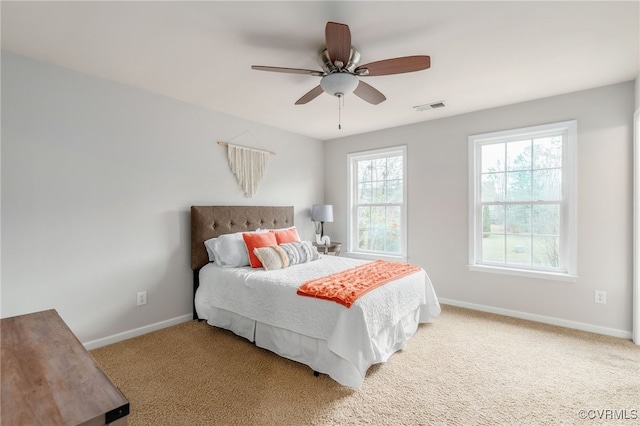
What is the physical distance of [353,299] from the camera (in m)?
2.13

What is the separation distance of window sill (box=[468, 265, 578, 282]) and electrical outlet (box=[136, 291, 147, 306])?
12.1ft

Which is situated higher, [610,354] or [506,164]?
[506,164]

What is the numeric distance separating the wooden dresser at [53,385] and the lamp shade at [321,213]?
345cm

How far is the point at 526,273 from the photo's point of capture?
3354mm

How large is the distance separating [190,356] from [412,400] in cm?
181

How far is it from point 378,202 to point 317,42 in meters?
2.87

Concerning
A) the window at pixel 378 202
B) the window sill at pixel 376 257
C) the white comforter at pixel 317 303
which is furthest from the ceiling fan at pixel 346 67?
the window sill at pixel 376 257

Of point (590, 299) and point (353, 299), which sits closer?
point (353, 299)

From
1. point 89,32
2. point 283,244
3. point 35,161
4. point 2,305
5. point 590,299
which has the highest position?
point 89,32

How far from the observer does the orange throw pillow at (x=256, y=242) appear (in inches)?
124

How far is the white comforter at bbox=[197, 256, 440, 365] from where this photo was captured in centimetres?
208

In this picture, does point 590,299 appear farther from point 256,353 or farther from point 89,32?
point 89,32

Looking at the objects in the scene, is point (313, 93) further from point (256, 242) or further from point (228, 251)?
point (228, 251)

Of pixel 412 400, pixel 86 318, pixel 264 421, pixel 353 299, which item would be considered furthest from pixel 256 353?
pixel 86 318
